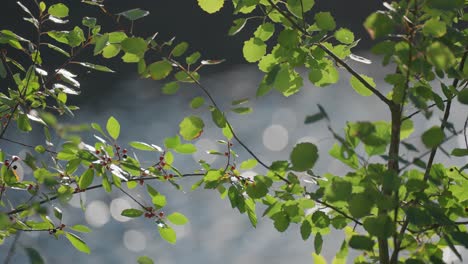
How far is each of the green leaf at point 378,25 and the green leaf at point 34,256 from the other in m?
0.48

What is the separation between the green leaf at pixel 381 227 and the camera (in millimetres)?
922

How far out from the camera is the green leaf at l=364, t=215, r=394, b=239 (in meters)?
0.92

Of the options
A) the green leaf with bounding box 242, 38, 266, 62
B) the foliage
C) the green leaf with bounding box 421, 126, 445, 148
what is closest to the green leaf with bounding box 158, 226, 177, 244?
the foliage

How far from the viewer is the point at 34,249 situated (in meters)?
0.82

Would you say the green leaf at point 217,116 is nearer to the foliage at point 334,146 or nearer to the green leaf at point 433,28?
the foliage at point 334,146

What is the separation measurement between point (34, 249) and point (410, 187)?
0.52 metres

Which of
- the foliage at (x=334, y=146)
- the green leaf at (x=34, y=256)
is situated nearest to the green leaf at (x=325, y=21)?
the foliage at (x=334, y=146)

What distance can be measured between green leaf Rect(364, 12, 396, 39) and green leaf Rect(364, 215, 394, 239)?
0.24 metres

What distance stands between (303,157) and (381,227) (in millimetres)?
140

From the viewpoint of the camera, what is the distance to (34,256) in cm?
80

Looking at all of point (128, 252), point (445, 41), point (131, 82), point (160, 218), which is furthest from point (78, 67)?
point (445, 41)

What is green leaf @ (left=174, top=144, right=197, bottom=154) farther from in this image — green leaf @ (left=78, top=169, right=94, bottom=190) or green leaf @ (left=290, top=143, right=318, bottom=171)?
green leaf @ (left=290, top=143, right=318, bottom=171)

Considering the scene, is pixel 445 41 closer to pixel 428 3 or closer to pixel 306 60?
pixel 428 3

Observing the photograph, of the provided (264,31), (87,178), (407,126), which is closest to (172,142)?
(87,178)
